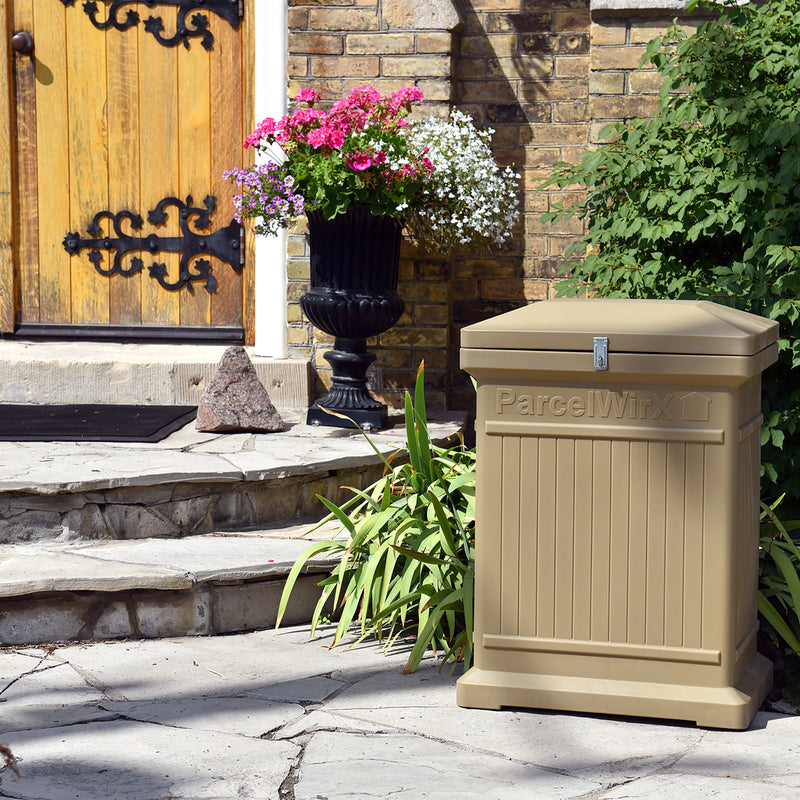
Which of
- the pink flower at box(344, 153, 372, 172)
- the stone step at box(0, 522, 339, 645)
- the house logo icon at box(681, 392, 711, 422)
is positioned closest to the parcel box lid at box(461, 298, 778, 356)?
the house logo icon at box(681, 392, 711, 422)

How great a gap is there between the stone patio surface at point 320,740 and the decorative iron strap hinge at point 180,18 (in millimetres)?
3048

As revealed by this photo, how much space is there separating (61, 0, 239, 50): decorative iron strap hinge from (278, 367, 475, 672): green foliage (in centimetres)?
246

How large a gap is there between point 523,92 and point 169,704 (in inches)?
130

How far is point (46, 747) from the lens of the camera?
8.17 feet

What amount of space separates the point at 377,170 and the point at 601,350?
1877mm

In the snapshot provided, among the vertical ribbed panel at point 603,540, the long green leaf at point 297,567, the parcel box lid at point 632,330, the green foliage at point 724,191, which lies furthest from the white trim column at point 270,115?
the vertical ribbed panel at point 603,540

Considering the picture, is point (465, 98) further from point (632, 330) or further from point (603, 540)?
point (603, 540)

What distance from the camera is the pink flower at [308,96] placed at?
4.50 metres

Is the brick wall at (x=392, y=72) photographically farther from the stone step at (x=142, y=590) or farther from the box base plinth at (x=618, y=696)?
the box base plinth at (x=618, y=696)

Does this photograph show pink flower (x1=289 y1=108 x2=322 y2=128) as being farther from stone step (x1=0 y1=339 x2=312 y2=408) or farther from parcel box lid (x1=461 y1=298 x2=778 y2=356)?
parcel box lid (x1=461 y1=298 x2=778 y2=356)

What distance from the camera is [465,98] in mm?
5027

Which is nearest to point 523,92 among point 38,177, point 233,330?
point 233,330

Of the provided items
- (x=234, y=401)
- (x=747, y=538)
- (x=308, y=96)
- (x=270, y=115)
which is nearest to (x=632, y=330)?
Result: (x=747, y=538)

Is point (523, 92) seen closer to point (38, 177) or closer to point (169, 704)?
point (38, 177)
